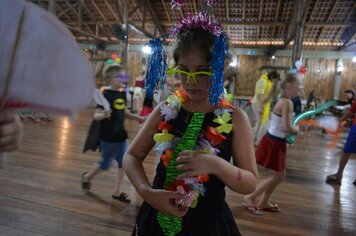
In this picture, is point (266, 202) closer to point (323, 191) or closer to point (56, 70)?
point (323, 191)

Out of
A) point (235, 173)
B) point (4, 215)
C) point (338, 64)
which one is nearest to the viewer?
point (235, 173)

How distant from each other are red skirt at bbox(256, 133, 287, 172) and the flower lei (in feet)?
6.78

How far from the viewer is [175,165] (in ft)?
3.75

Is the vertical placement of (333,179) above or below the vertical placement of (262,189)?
below

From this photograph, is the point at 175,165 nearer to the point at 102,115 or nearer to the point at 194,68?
the point at 194,68

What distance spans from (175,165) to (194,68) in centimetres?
38

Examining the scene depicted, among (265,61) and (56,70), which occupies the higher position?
(265,61)

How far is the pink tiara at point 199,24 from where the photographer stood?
113 cm

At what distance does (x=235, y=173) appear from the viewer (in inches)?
40.5

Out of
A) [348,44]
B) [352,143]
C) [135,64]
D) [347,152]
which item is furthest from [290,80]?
[135,64]

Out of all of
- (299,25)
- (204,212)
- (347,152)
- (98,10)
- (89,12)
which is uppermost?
(98,10)

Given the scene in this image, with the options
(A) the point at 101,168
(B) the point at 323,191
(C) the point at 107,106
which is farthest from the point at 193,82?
(B) the point at 323,191

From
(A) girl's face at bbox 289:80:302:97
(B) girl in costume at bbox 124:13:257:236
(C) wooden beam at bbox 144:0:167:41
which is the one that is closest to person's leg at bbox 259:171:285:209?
(A) girl's face at bbox 289:80:302:97

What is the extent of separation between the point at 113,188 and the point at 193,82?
2.64 metres
